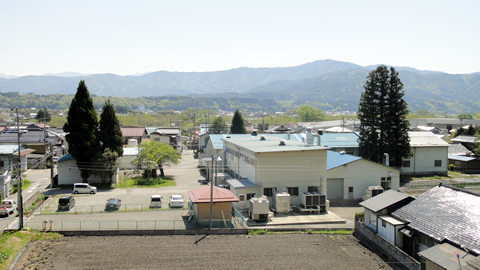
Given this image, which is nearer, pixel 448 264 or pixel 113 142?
pixel 448 264

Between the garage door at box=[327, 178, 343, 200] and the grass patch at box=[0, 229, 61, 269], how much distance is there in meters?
16.1

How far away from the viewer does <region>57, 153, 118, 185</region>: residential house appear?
1092 inches

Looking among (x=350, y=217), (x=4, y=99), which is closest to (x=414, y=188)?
(x=350, y=217)

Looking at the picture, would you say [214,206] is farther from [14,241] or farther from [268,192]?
[14,241]

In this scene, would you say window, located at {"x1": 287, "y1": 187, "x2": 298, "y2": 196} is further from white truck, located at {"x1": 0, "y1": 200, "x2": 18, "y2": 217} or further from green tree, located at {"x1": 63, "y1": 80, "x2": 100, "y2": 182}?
white truck, located at {"x1": 0, "y1": 200, "x2": 18, "y2": 217}

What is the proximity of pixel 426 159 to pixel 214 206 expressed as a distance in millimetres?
23338

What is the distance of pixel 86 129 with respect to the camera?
27359mm

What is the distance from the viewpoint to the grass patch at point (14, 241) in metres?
13.4

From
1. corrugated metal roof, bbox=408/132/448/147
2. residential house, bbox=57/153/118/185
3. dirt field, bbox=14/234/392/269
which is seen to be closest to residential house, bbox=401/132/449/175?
corrugated metal roof, bbox=408/132/448/147

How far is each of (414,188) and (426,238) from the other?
15289mm

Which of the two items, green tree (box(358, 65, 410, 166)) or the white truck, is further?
green tree (box(358, 65, 410, 166))

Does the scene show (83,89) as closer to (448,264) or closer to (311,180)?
(311,180)

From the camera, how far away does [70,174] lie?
2791cm

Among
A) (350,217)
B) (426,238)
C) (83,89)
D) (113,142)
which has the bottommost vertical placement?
(350,217)
